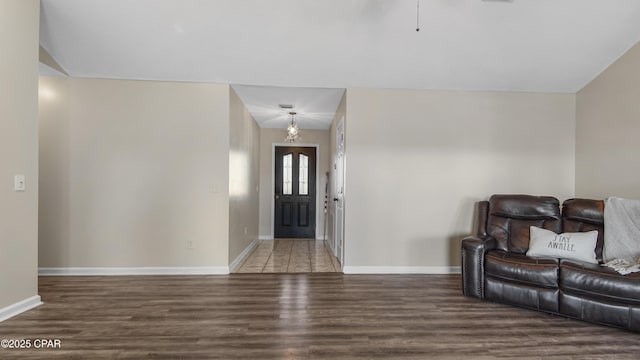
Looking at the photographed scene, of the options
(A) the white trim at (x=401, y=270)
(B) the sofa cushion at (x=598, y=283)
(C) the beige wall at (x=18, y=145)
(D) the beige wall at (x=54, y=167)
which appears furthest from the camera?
(A) the white trim at (x=401, y=270)

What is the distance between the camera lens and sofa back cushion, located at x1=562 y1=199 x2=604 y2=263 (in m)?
3.01

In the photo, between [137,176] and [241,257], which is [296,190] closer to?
[241,257]

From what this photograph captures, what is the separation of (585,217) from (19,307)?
525 centimetres

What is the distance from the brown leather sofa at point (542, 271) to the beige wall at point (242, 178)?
2.86m

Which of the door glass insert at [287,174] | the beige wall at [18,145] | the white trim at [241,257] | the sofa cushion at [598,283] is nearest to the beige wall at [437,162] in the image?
the sofa cushion at [598,283]

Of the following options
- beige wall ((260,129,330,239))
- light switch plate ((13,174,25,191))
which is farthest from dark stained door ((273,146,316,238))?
light switch plate ((13,174,25,191))

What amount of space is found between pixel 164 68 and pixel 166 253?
221 cm

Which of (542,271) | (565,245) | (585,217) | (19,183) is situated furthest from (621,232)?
(19,183)

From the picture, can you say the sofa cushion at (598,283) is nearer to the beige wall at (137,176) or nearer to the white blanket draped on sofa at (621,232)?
the white blanket draped on sofa at (621,232)

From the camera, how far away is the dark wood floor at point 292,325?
208 centimetres

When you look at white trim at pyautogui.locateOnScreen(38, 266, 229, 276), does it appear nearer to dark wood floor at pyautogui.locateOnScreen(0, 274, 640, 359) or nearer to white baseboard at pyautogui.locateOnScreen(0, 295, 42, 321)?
dark wood floor at pyautogui.locateOnScreen(0, 274, 640, 359)

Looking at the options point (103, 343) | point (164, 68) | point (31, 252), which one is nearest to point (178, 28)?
point (164, 68)

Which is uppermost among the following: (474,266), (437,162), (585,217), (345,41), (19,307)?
(345,41)

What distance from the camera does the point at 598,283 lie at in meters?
2.53
